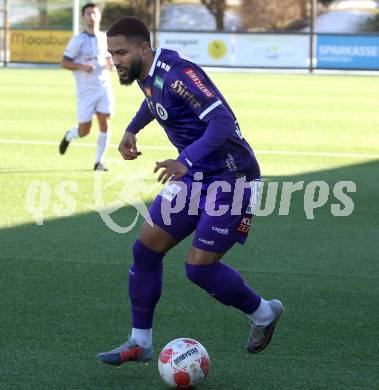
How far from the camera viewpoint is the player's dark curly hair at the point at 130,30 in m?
6.00

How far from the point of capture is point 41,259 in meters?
9.03

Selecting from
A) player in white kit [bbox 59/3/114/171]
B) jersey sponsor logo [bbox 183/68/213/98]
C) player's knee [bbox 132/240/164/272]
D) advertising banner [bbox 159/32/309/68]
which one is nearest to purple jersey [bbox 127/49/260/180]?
jersey sponsor logo [bbox 183/68/213/98]

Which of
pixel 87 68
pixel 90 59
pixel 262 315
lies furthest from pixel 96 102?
pixel 262 315

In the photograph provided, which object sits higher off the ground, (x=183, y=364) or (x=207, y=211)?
(x=207, y=211)

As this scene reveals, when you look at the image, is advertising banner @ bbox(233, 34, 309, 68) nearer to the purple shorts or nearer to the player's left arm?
the purple shorts

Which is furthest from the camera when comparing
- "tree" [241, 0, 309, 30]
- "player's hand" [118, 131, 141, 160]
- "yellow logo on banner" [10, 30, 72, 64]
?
"tree" [241, 0, 309, 30]

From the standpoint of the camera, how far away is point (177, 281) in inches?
328

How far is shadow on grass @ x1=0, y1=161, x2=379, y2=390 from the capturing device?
603 cm

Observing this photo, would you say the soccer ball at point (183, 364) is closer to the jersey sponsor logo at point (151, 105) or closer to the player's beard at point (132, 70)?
the jersey sponsor logo at point (151, 105)

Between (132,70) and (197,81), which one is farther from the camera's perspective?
(132,70)

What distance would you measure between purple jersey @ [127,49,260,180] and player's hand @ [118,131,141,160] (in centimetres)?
27

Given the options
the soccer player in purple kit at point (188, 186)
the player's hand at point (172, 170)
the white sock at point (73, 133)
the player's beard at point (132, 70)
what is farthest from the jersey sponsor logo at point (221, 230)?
the white sock at point (73, 133)

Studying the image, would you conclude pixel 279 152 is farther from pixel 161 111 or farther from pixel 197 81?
pixel 197 81

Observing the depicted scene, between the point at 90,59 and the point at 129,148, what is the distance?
822 centimetres
